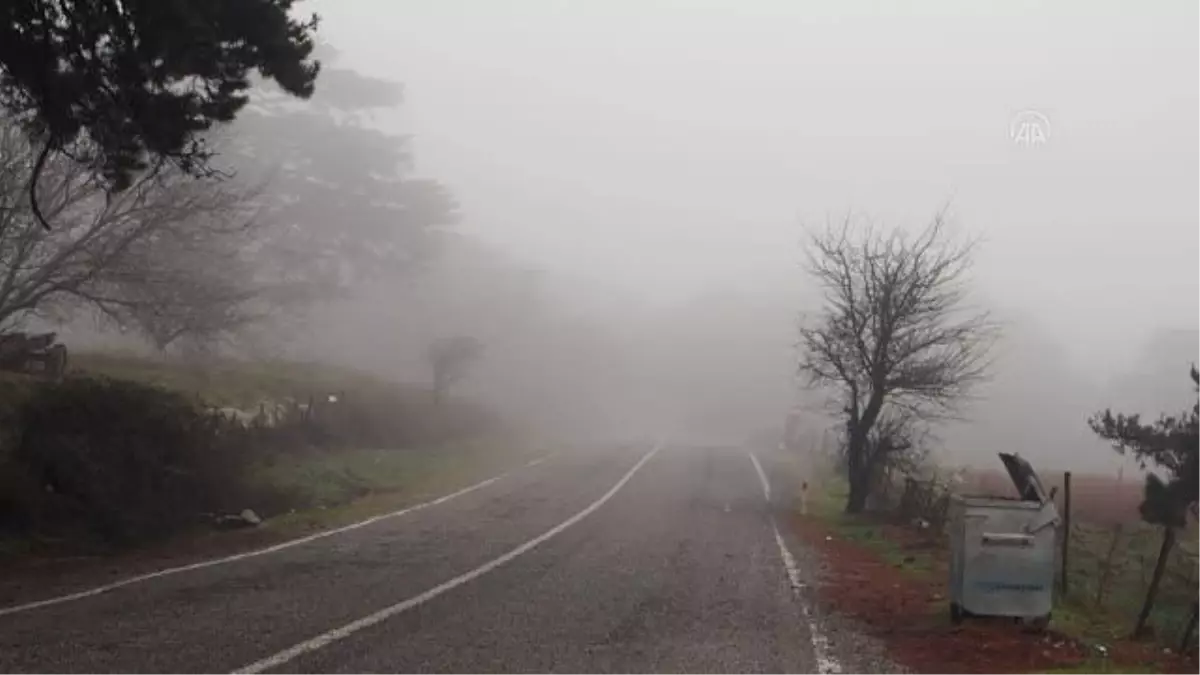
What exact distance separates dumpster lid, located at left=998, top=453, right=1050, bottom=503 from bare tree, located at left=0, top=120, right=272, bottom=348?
598 inches

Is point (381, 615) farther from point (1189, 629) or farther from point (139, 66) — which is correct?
point (1189, 629)

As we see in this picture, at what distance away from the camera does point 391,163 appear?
51469 mm

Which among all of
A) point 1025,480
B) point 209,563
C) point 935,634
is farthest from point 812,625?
point 209,563

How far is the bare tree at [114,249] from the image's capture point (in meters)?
21.2

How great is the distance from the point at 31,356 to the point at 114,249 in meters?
4.51

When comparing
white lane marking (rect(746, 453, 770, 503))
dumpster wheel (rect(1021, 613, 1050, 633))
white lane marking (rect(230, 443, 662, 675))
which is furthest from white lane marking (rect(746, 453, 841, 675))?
white lane marking (rect(746, 453, 770, 503))

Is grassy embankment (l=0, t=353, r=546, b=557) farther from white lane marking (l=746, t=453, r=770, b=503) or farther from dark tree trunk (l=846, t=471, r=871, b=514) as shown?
dark tree trunk (l=846, t=471, r=871, b=514)

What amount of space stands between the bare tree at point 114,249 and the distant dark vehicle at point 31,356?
2.04m

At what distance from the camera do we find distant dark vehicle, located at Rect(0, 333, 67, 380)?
61.9 ft

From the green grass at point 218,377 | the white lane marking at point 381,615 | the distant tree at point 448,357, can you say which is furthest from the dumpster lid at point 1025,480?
the distant tree at point 448,357

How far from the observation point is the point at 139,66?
1126cm

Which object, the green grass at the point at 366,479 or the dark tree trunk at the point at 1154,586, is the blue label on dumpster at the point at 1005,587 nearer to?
the dark tree trunk at the point at 1154,586

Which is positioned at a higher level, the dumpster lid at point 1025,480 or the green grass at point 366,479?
the dumpster lid at point 1025,480

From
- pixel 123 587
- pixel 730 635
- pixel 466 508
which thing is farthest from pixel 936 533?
pixel 123 587
